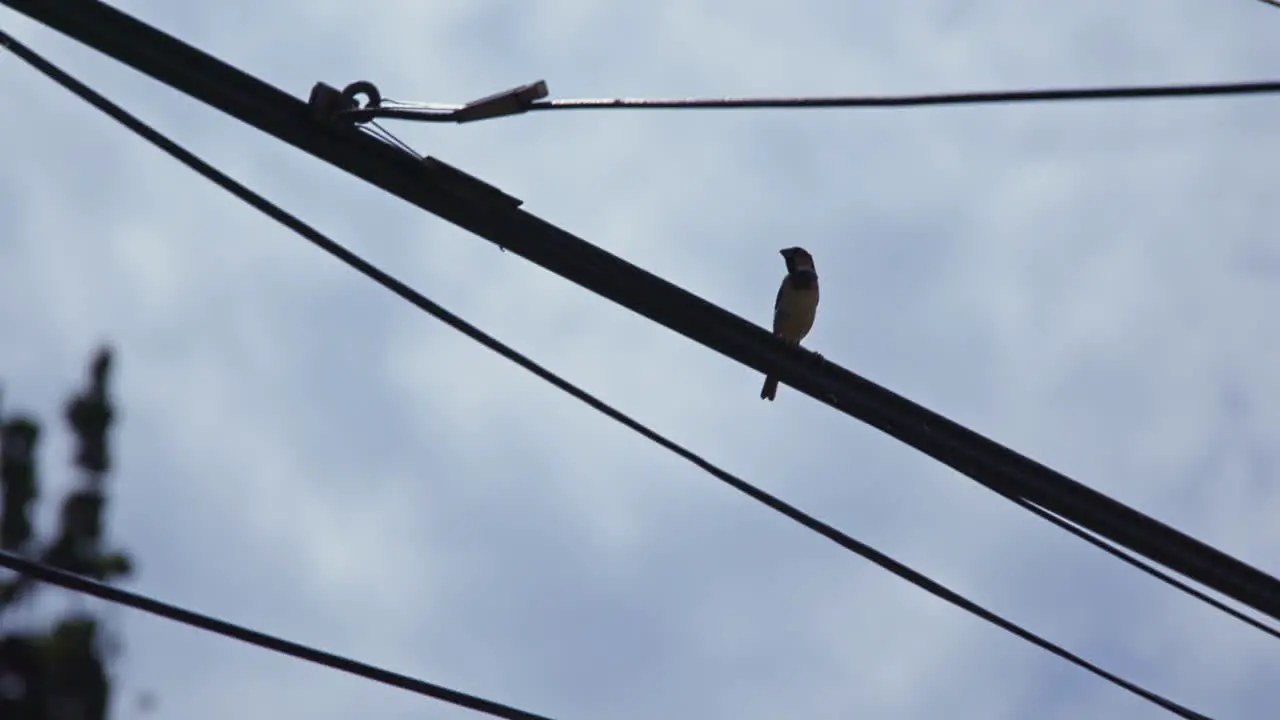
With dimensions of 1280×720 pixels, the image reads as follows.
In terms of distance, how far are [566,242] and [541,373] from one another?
0.40 metres

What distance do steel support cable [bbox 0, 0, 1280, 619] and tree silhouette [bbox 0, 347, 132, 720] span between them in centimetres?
2739

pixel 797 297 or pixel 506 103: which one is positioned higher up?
pixel 797 297

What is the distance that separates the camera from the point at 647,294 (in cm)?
554

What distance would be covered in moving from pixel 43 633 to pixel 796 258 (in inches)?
908

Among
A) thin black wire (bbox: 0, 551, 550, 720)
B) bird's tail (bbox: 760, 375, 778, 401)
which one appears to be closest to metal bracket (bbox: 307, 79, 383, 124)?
thin black wire (bbox: 0, 551, 550, 720)

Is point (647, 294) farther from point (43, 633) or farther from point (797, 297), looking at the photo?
point (43, 633)

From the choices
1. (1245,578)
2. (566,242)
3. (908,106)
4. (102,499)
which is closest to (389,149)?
(566,242)

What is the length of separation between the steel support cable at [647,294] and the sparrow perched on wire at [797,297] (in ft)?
24.1

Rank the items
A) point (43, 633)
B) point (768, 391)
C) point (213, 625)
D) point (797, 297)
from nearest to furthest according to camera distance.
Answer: point (213, 625) < point (768, 391) < point (797, 297) < point (43, 633)

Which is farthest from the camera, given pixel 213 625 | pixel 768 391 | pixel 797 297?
pixel 797 297

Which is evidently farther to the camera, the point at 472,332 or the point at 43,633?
the point at 43,633

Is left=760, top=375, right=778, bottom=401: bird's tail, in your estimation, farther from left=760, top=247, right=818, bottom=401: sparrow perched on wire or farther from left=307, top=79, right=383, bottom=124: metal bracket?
left=307, top=79, right=383, bottom=124: metal bracket

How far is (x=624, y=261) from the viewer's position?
5504mm

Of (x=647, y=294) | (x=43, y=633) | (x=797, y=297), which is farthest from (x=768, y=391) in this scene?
(x=43, y=633)
